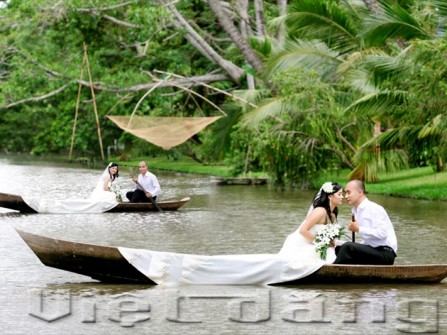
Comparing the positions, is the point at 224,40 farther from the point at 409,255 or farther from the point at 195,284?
the point at 195,284

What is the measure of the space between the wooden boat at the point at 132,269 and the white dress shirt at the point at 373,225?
405 millimetres

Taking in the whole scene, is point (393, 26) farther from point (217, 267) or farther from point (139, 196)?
point (217, 267)

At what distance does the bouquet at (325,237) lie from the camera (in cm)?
1270

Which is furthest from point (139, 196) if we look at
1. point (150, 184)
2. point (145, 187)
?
point (150, 184)

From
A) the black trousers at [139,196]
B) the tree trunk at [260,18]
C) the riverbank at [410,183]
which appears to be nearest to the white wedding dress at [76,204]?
the black trousers at [139,196]

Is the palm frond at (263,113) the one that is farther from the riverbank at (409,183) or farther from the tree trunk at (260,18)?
the tree trunk at (260,18)

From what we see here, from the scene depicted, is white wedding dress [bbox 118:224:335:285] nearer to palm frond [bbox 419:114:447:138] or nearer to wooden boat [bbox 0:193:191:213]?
wooden boat [bbox 0:193:191:213]

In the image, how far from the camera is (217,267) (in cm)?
1240

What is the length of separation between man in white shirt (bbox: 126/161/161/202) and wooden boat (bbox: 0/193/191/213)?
23 cm

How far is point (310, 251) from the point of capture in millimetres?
12789

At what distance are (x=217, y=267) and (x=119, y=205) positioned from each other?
468 inches

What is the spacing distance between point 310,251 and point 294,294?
78 centimetres

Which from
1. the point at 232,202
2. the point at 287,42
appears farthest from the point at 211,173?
the point at 232,202

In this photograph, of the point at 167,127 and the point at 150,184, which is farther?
the point at 167,127
